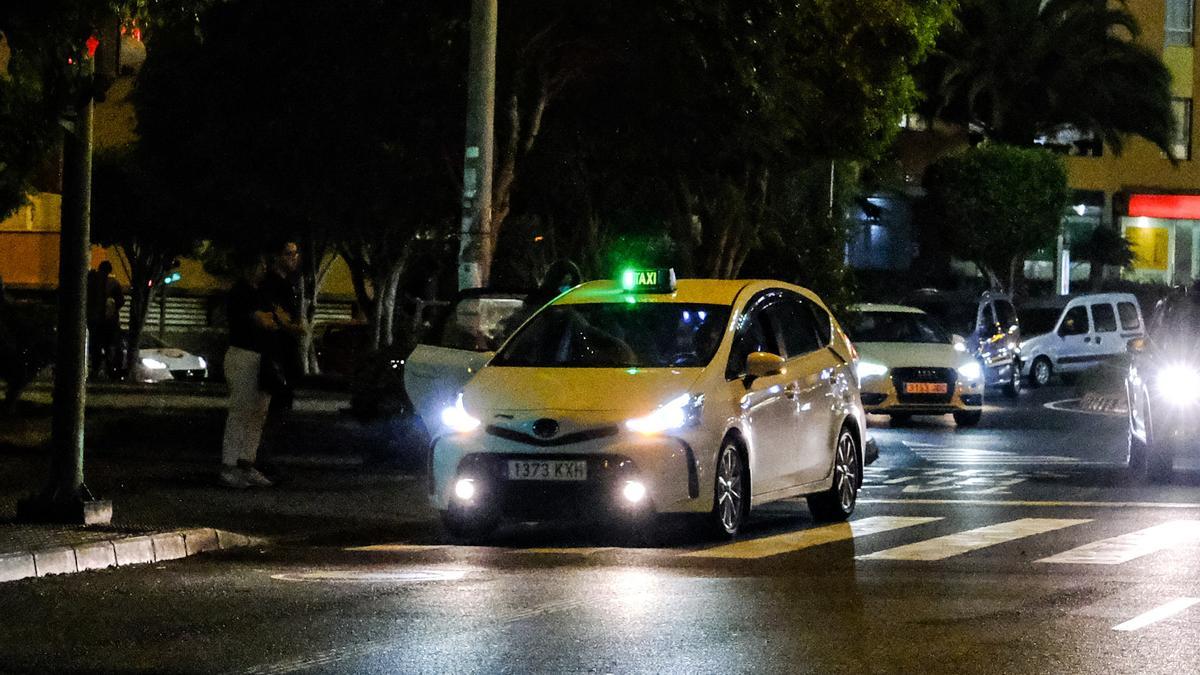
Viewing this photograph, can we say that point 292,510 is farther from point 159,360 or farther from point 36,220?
point 36,220

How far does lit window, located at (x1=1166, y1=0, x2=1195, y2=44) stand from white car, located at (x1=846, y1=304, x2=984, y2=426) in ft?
141

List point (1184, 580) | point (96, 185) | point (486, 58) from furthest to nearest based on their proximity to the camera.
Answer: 1. point (96, 185)
2. point (486, 58)
3. point (1184, 580)

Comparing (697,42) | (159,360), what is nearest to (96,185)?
(159,360)

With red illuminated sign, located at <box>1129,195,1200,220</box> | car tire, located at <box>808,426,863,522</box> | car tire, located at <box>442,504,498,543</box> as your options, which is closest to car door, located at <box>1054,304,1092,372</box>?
red illuminated sign, located at <box>1129,195,1200,220</box>

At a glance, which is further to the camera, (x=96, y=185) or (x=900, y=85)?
(x=96, y=185)

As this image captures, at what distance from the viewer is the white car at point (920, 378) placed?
93.4ft

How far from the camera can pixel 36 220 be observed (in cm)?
5800

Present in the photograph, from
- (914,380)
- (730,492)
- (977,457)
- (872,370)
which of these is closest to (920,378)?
(914,380)

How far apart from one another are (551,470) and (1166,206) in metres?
58.3

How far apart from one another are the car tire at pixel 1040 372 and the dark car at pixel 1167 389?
80.6 feet

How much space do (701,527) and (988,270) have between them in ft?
159

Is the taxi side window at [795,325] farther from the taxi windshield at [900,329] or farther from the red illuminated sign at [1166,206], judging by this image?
the red illuminated sign at [1166,206]

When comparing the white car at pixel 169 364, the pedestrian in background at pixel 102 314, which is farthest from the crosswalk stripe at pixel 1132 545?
the white car at pixel 169 364

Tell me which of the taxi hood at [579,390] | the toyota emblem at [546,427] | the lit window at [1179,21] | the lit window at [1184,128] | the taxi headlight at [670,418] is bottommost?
the toyota emblem at [546,427]
